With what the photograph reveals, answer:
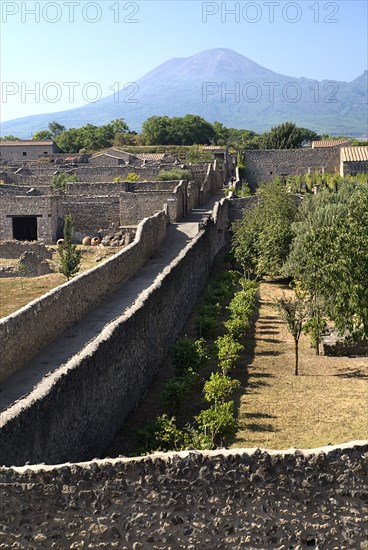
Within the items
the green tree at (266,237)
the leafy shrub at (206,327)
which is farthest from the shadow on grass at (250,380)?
the green tree at (266,237)

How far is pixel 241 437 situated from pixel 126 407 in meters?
1.89

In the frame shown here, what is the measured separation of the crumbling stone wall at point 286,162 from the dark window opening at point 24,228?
88.2ft

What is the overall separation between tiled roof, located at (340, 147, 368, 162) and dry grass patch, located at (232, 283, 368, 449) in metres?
37.0

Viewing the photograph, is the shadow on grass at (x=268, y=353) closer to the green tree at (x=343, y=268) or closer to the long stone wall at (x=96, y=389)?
the green tree at (x=343, y=268)

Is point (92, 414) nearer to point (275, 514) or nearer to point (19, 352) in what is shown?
point (19, 352)

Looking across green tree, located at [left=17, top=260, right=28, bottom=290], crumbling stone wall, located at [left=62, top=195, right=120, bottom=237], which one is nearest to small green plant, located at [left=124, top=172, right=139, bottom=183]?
crumbling stone wall, located at [left=62, top=195, right=120, bottom=237]

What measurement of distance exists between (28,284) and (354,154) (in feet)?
122

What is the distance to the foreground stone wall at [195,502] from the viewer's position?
6547 mm

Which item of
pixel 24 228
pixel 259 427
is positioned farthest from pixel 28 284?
pixel 259 427

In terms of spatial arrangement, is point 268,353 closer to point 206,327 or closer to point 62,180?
point 206,327

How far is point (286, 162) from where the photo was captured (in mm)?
60188

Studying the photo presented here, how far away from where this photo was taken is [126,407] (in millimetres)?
12797

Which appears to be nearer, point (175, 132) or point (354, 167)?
point (354, 167)

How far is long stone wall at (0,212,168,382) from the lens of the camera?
11094 mm
